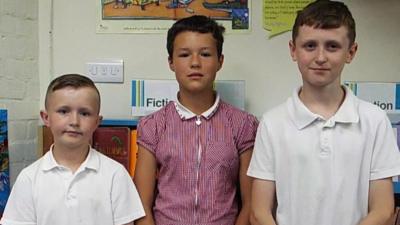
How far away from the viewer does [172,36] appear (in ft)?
5.04

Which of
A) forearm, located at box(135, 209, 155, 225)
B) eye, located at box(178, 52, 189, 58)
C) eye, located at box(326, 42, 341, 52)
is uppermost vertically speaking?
eye, located at box(326, 42, 341, 52)

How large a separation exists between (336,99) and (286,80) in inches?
22.7

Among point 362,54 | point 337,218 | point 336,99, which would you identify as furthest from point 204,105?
point 362,54

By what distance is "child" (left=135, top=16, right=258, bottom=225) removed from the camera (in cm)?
145

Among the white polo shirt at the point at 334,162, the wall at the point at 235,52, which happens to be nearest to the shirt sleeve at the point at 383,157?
the white polo shirt at the point at 334,162

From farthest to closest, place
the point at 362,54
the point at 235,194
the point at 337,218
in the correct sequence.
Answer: the point at 362,54
the point at 235,194
the point at 337,218

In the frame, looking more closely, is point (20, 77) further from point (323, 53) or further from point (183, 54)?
point (323, 53)

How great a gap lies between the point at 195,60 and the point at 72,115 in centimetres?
40

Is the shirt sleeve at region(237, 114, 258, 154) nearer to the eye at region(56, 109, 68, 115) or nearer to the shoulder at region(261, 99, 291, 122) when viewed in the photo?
the shoulder at region(261, 99, 291, 122)

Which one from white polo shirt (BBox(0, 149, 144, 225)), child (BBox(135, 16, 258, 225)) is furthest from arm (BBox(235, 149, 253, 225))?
white polo shirt (BBox(0, 149, 144, 225))

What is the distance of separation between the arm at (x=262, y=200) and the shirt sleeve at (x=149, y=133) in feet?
1.16

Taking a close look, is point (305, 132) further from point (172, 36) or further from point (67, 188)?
point (67, 188)

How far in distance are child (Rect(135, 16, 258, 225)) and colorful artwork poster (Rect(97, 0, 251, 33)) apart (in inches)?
13.0

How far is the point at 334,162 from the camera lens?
1.24 m
